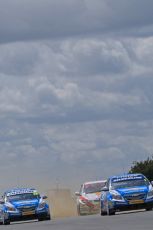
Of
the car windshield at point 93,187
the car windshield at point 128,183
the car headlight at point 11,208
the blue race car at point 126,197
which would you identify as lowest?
the blue race car at point 126,197

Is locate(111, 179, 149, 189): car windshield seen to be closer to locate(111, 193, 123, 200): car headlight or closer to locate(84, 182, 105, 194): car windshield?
locate(111, 193, 123, 200): car headlight

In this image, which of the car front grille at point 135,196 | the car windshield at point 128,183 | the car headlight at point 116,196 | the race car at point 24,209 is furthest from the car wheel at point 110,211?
the race car at point 24,209

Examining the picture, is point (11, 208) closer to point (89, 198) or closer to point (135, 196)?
point (89, 198)

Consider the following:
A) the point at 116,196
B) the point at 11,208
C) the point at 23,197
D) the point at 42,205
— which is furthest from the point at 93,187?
the point at 116,196

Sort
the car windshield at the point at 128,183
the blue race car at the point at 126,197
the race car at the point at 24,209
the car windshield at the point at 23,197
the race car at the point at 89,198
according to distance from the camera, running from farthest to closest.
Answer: the race car at the point at 89,198, the car windshield at the point at 23,197, the race car at the point at 24,209, the car windshield at the point at 128,183, the blue race car at the point at 126,197

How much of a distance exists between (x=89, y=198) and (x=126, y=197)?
6.29m

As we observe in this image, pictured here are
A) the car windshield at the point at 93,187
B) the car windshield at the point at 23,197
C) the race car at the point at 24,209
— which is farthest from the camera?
the car windshield at the point at 93,187

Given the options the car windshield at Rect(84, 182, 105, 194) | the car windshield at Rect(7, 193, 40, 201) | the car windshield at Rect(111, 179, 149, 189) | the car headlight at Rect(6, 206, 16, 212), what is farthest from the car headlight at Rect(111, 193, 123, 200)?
the car windshield at Rect(84, 182, 105, 194)

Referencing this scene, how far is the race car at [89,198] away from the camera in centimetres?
4562

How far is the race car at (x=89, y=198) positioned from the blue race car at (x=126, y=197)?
5136 mm

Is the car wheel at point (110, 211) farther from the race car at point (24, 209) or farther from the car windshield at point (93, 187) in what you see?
the car windshield at point (93, 187)

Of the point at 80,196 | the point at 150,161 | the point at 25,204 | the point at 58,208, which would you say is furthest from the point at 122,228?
the point at 150,161

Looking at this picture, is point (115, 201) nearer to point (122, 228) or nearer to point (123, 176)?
point (123, 176)

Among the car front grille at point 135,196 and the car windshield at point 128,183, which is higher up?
the car windshield at point 128,183
